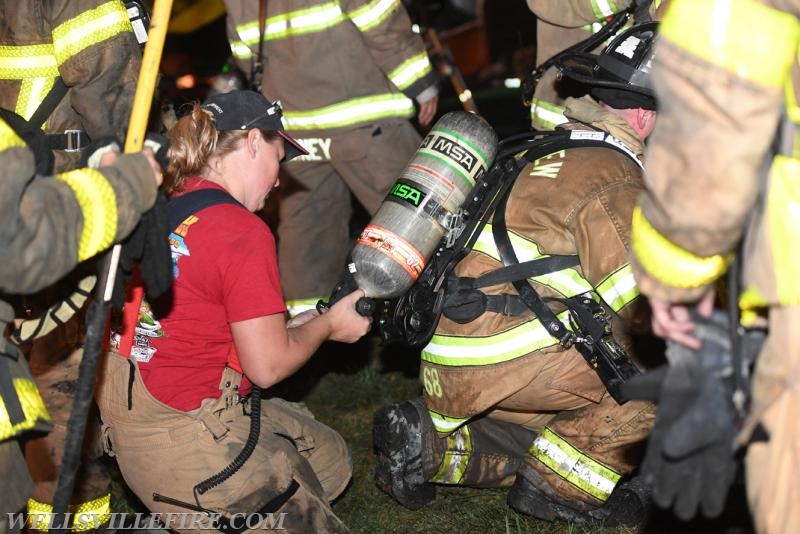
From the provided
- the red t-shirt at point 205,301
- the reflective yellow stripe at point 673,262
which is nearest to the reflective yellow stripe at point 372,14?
the red t-shirt at point 205,301

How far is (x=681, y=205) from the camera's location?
219 centimetres

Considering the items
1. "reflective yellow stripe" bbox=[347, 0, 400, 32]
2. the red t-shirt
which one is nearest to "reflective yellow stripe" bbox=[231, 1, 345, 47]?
"reflective yellow stripe" bbox=[347, 0, 400, 32]

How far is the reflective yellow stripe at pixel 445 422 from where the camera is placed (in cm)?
405

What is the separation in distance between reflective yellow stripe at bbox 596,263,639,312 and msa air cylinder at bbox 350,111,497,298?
0.59 metres

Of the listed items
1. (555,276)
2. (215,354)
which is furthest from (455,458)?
(215,354)

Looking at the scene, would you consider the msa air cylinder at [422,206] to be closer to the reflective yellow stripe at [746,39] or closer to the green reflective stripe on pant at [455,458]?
the green reflective stripe on pant at [455,458]

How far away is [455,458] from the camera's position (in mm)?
4223

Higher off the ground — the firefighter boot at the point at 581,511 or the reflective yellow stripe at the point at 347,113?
the reflective yellow stripe at the point at 347,113

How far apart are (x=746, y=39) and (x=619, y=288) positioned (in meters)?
1.51

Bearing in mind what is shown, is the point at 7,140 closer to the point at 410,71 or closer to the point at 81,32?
the point at 81,32

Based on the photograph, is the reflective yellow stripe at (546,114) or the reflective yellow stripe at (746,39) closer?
the reflective yellow stripe at (746,39)

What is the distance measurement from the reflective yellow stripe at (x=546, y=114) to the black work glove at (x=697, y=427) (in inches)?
99.6

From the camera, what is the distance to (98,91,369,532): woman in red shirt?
325 cm

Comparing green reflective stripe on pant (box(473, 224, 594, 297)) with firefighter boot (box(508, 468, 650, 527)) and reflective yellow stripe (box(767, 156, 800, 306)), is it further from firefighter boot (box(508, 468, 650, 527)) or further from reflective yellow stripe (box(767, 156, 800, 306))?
reflective yellow stripe (box(767, 156, 800, 306))
